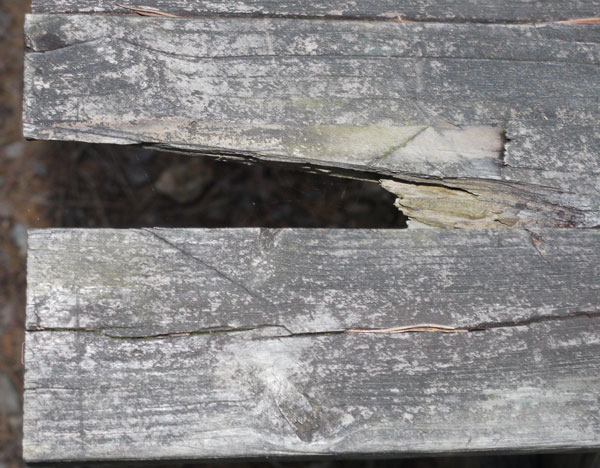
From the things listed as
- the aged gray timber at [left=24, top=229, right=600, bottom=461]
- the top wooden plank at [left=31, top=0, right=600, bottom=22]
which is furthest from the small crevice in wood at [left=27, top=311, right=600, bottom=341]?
the top wooden plank at [left=31, top=0, right=600, bottom=22]

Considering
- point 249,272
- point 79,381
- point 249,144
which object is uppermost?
point 249,144

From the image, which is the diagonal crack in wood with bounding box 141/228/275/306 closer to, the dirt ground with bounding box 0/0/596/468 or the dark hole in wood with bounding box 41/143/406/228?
the dirt ground with bounding box 0/0/596/468

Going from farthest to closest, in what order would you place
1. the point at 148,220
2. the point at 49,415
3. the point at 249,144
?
the point at 148,220
the point at 249,144
the point at 49,415

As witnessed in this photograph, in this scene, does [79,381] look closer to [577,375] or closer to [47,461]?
[47,461]

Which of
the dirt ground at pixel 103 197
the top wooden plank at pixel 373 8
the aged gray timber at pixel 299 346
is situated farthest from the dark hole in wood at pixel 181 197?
the aged gray timber at pixel 299 346

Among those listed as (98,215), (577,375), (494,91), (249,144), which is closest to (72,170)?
(98,215)

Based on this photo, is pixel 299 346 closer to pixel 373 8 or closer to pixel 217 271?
pixel 217 271
